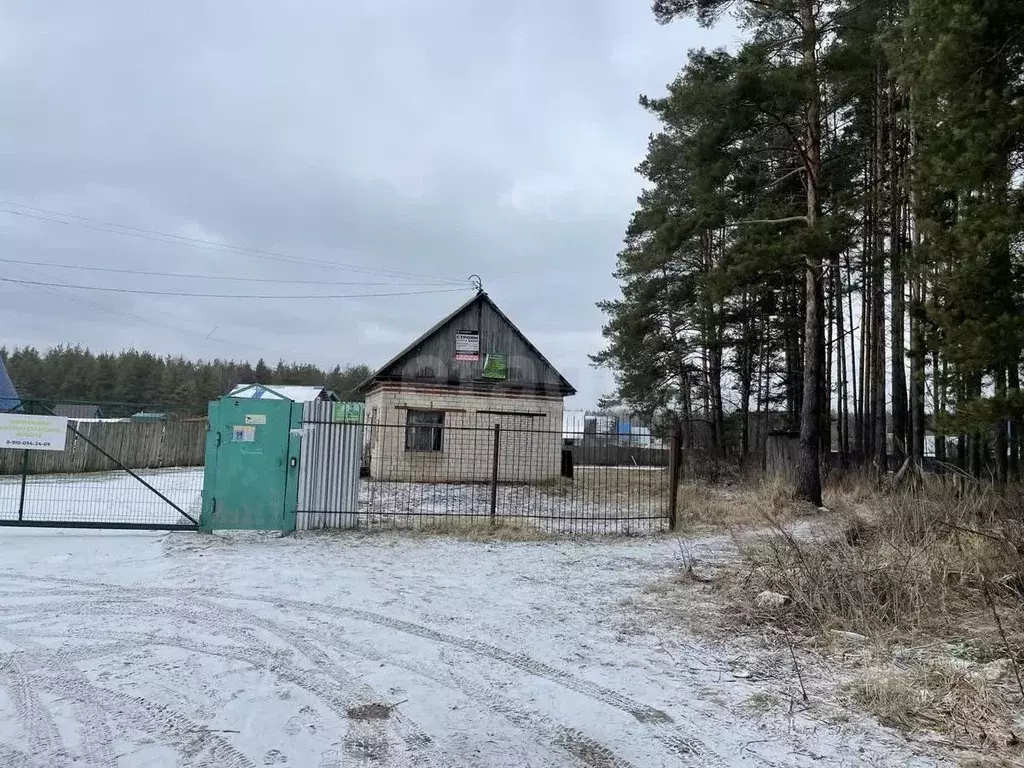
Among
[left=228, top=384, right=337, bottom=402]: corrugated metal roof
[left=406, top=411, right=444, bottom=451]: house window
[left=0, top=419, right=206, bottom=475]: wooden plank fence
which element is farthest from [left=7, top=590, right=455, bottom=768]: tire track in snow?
[left=228, top=384, right=337, bottom=402]: corrugated metal roof

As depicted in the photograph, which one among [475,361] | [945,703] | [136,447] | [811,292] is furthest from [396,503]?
[945,703]

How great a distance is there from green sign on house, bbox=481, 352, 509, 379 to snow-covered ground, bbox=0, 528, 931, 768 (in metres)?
14.4

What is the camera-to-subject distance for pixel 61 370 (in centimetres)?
6312

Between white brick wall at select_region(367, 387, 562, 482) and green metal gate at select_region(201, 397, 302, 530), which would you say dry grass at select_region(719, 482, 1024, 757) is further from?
white brick wall at select_region(367, 387, 562, 482)

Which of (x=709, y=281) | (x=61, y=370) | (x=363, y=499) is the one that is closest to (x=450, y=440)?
(x=363, y=499)

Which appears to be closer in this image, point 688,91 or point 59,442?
point 59,442

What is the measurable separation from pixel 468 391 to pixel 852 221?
1257cm

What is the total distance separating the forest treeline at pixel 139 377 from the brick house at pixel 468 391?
3678 cm

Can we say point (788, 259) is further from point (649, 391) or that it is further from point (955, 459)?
point (649, 391)

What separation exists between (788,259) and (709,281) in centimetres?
178

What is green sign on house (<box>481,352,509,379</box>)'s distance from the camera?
72.2 ft

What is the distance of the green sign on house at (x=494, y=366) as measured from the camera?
22.0 m

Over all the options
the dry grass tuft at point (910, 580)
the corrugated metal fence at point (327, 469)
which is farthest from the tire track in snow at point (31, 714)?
the corrugated metal fence at point (327, 469)

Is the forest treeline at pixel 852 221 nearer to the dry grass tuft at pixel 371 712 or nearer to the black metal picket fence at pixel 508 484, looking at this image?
the black metal picket fence at pixel 508 484
